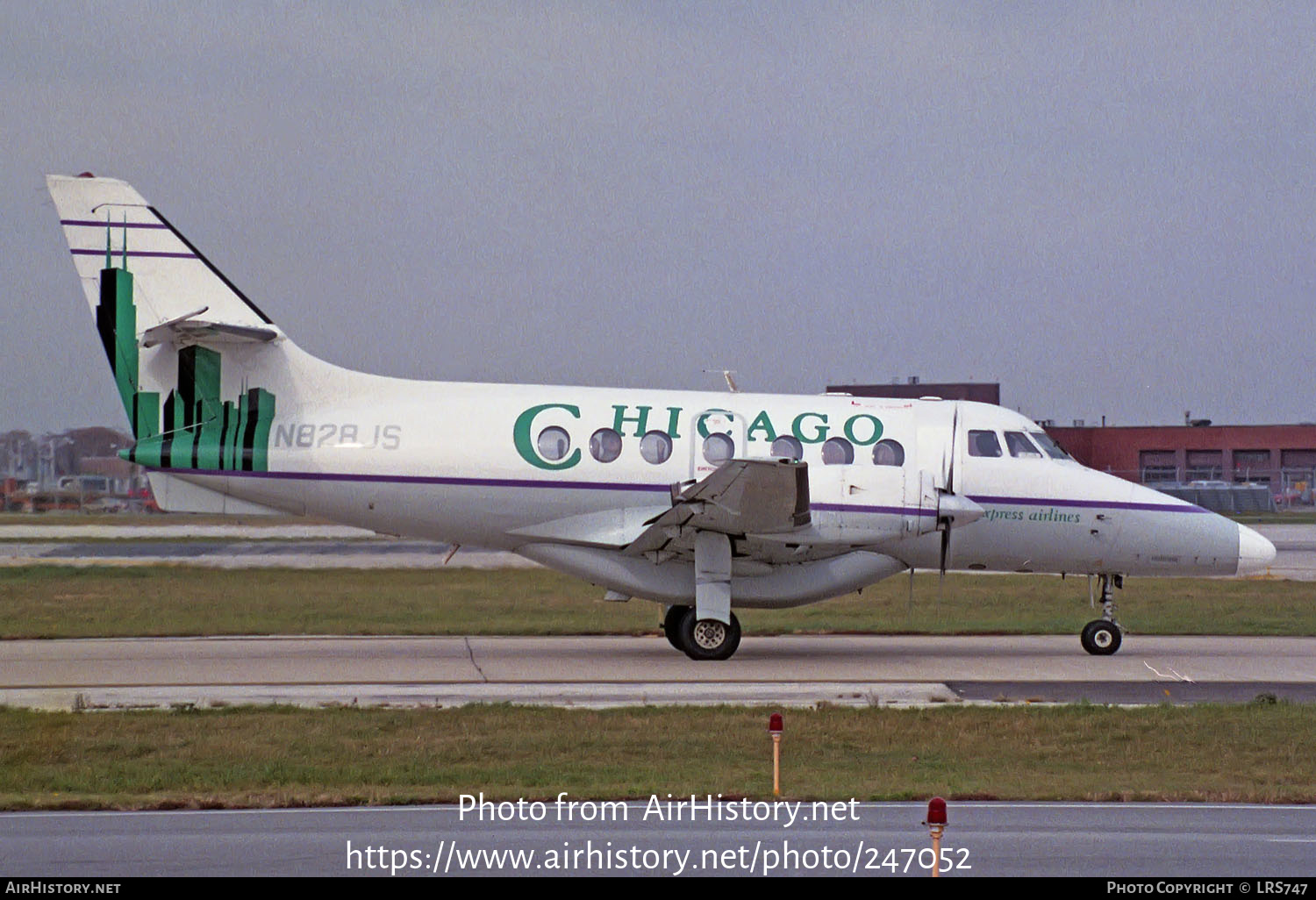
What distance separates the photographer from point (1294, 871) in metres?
8.60

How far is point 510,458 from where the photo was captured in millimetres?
21031

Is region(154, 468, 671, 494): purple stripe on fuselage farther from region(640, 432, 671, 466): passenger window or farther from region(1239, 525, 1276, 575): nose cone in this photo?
region(1239, 525, 1276, 575): nose cone

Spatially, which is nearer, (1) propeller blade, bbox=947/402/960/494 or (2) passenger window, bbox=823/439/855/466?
(1) propeller blade, bbox=947/402/960/494

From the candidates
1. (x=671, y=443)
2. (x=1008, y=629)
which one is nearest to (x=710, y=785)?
(x=671, y=443)

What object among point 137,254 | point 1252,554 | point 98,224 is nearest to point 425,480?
point 137,254

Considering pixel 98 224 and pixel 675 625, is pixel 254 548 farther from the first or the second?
pixel 675 625

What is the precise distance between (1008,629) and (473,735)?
13681mm

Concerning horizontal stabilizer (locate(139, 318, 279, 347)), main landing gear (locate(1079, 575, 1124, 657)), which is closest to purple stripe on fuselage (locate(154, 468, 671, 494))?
horizontal stabilizer (locate(139, 318, 279, 347))

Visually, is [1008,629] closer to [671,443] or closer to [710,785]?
[671,443]

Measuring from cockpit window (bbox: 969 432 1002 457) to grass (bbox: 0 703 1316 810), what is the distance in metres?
6.18

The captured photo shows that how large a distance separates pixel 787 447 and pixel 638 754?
328 inches

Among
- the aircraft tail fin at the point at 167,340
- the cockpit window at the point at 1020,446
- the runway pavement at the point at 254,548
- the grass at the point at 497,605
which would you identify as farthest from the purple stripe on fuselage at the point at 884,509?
the runway pavement at the point at 254,548

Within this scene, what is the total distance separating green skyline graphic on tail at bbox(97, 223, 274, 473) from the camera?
68.5ft
